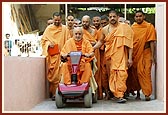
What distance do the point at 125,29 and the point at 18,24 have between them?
21.4ft

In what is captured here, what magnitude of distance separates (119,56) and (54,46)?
118 cm

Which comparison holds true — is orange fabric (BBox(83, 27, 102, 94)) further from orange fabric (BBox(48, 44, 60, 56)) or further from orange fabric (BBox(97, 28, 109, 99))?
orange fabric (BBox(48, 44, 60, 56))

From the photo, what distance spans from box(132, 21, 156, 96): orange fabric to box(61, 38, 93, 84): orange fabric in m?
0.95

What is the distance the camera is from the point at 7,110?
4215mm

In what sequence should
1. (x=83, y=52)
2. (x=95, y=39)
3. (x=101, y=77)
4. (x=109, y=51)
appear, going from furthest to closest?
(x=101, y=77) → (x=95, y=39) → (x=109, y=51) → (x=83, y=52)

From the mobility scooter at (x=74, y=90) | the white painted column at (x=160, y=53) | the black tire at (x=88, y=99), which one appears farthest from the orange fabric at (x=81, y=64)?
the white painted column at (x=160, y=53)

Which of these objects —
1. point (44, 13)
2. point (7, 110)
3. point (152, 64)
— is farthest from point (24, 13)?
point (7, 110)

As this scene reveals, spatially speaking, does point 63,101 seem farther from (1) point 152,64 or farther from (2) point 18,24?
(2) point 18,24

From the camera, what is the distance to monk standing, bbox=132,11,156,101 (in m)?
6.38

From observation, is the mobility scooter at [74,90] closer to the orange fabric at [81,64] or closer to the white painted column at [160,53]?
the orange fabric at [81,64]

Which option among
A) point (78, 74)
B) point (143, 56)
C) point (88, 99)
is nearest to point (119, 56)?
point (143, 56)

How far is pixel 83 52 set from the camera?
5883 millimetres

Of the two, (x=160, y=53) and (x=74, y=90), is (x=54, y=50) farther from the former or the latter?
(x=160, y=53)

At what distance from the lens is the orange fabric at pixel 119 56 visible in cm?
605
